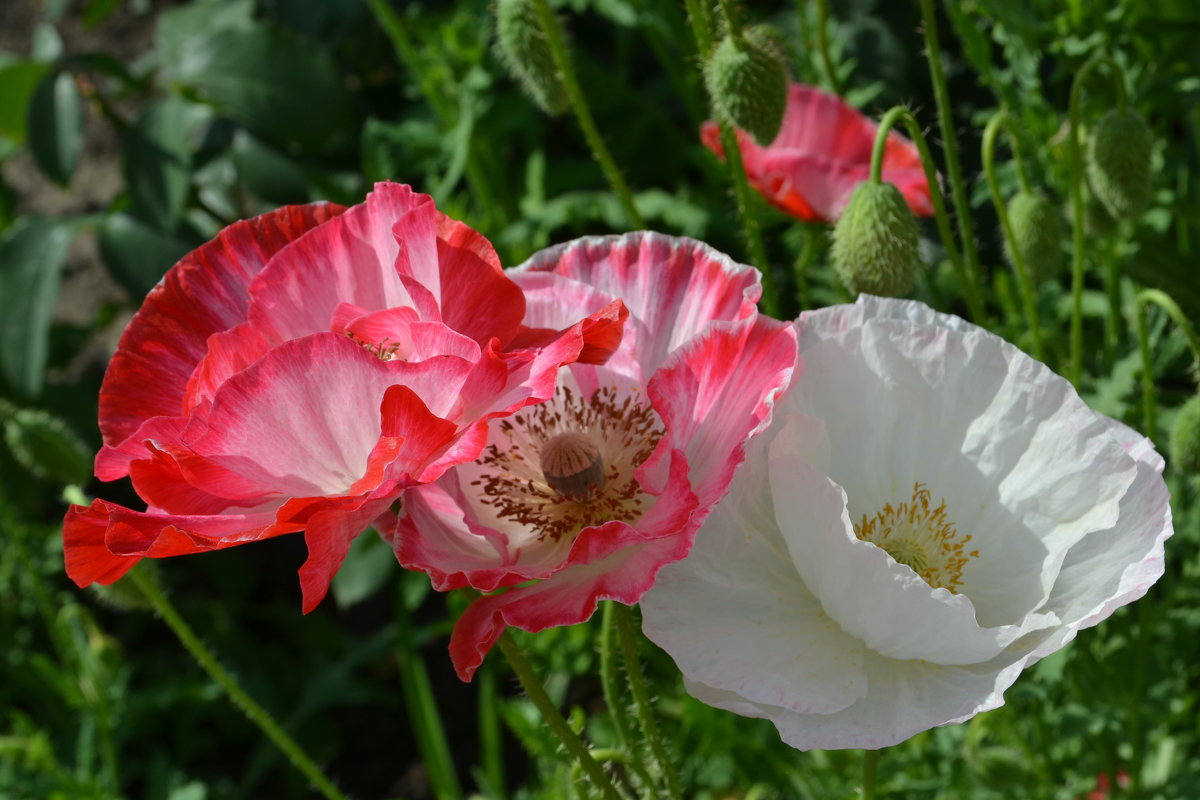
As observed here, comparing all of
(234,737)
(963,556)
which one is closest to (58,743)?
(234,737)

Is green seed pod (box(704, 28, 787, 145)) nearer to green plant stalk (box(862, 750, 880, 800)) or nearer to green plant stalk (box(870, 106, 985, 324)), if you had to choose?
green plant stalk (box(870, 106, 985, 324))

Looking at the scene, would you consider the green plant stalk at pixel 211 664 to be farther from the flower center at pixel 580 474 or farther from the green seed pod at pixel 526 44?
the green seed pod at pixel 526 44

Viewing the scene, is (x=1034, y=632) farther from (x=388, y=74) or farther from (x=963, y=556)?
(x=388, y=74)

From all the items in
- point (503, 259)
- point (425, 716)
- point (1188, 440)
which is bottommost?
point (425, 716)

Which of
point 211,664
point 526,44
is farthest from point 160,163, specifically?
point 211,664

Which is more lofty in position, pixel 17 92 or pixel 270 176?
pixel 17 92

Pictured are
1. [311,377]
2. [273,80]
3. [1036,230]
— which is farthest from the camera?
[273,80]

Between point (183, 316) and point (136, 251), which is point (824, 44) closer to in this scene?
point (183, 316)
